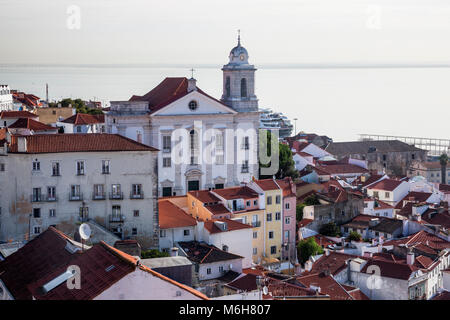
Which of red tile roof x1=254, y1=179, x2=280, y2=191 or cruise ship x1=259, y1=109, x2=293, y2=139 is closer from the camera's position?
red tile roof x1=254, y1=179, x2=280, y2=191

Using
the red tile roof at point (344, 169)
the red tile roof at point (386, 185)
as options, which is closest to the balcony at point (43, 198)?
the red tile roof at point (386, 185)

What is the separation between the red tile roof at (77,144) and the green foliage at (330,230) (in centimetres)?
700

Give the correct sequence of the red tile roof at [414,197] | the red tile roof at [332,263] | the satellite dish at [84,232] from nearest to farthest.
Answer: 1. the satellite dish at [84,232]
2. the red tile roof at [332,263]
3. the red tile roof at [414,197]

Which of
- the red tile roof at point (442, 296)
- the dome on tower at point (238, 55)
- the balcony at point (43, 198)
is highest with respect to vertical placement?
the dome on tower at point (238, 55)

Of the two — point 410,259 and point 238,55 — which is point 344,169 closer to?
point 238,55

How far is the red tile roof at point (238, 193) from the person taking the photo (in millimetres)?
18516

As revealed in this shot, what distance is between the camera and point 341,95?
293 feet

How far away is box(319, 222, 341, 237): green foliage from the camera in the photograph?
20692 mm

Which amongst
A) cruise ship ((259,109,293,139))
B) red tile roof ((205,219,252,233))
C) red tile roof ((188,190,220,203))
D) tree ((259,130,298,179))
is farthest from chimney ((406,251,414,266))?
cruise ship ((259,109,293,139))

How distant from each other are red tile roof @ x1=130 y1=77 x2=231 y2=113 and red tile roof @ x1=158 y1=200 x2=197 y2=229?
556 centimetres

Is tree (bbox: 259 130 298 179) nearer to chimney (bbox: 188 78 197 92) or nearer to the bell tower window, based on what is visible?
the bell tower window

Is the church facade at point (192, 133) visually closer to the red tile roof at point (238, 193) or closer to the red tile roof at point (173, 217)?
the red tile roof at point (238, 193)
